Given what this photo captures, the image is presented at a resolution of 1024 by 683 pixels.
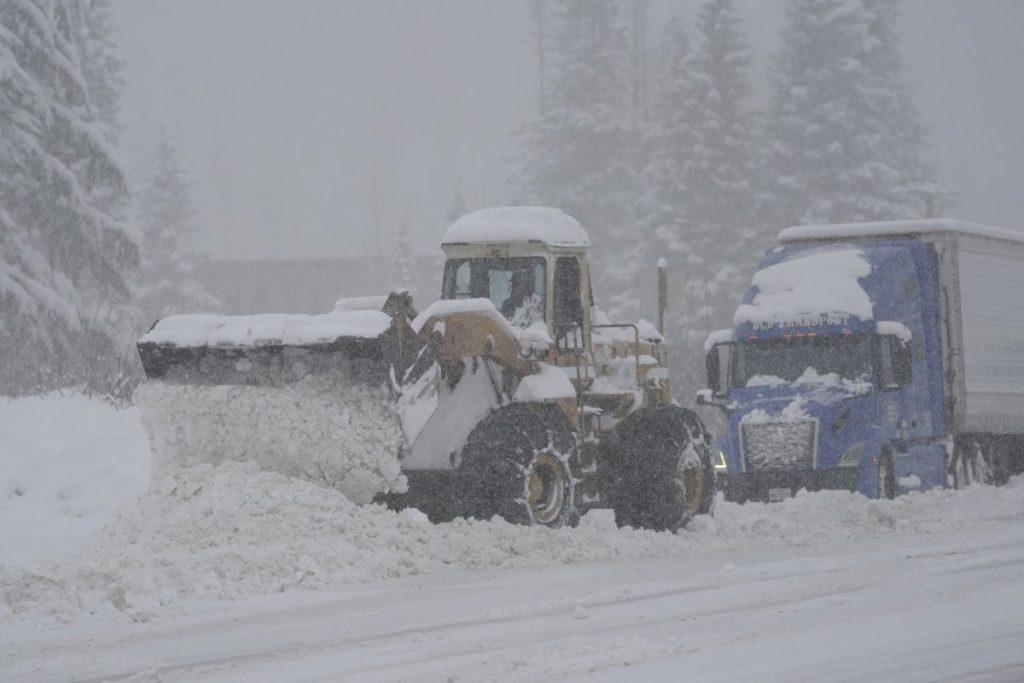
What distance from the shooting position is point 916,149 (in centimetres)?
5331

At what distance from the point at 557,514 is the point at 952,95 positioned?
19546 cm

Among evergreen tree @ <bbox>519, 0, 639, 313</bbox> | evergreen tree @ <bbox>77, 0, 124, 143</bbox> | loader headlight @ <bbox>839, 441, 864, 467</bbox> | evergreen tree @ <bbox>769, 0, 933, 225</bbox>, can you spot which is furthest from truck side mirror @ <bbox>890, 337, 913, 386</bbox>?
evergreen tree @ <bbox>77, 0, 124, 143</bbox>

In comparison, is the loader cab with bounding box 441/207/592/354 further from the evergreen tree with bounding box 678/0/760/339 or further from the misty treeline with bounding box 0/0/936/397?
the evergreen tree with bounding box 678/0/760/339

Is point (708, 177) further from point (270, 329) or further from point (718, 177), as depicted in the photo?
point (270, 329)

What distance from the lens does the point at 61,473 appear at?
16688mm

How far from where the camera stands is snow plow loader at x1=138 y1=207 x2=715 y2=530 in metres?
13.3

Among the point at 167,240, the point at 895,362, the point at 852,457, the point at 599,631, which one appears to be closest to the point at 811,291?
the point at 895,362

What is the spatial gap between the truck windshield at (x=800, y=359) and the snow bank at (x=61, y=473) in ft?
24.3

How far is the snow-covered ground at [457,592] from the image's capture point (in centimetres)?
893

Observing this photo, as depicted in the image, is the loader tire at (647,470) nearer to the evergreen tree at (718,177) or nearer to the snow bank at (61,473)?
the snow bank at (61,473)

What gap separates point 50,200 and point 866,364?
59.3 ft

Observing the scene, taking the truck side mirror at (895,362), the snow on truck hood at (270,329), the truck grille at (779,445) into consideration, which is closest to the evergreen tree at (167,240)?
the truck grille at (779,445)

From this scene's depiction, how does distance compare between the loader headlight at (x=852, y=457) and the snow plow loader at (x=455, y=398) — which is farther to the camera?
the loader headlight at (x=852, y=457)

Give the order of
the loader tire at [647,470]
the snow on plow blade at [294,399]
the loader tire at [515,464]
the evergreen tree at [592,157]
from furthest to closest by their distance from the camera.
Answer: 1. the evergreen tree at [592,157]
2. the loader tire at [647,470]
3. the loader tire at [515,464]
4. the snow on plow blade at [294,399]
